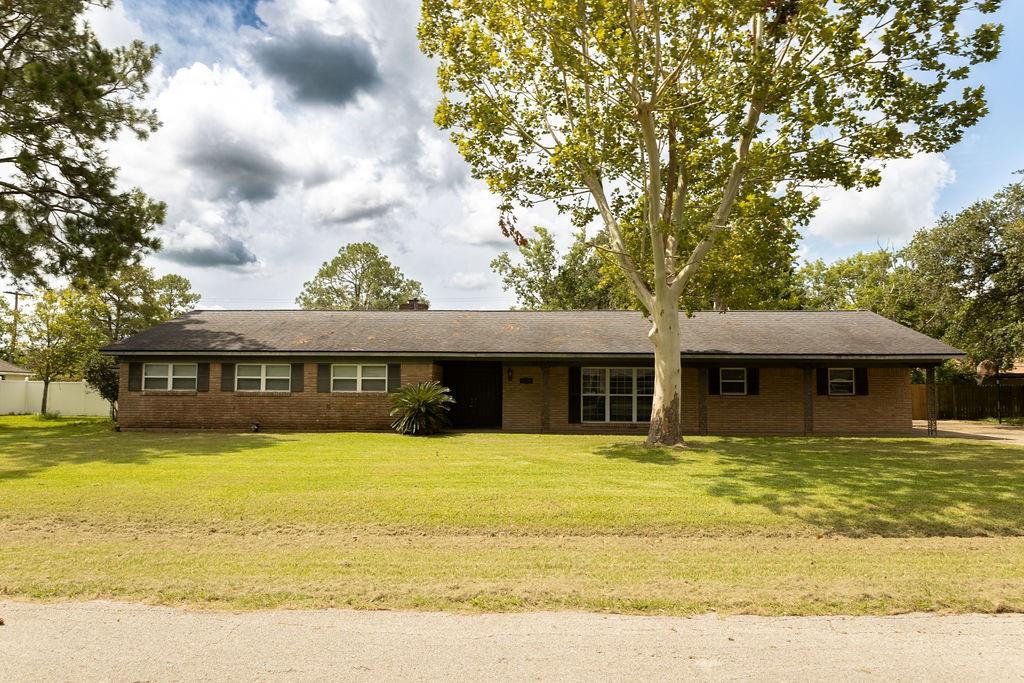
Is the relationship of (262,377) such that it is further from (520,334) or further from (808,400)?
(808,400)

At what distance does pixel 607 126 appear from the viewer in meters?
16.0

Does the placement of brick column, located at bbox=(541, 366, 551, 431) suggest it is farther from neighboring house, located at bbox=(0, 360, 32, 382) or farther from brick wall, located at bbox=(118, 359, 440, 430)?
neighboring house, located at bbox=(0, 360, 32, 382)

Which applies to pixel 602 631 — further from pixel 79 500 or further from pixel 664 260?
pixel 664 260

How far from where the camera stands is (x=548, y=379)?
20.2m

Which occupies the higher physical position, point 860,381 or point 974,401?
point 860,381

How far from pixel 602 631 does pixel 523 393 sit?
51.9 feet

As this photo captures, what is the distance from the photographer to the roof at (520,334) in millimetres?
19344

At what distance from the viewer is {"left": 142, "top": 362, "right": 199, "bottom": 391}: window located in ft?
66.6

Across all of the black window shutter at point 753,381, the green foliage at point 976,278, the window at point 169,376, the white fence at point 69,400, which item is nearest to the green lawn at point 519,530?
the black window shutter at point 753,381

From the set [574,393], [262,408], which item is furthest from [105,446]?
[574,393]

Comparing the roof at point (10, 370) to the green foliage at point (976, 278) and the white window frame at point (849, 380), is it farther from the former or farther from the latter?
the green foliage at point (976, 278)

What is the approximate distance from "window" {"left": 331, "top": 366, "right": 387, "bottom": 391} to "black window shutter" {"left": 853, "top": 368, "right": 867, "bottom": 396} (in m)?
14.5

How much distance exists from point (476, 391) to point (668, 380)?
27.0 ft

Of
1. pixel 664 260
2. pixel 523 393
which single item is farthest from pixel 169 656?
pixel 523 393
